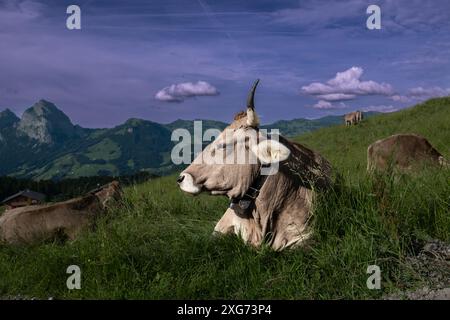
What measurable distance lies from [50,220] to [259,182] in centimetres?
534

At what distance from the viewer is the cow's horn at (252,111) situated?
607 centimetres

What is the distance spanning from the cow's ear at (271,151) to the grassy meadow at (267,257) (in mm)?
877

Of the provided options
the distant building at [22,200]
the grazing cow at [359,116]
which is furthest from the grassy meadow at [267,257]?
the grazing cow at [359,116]

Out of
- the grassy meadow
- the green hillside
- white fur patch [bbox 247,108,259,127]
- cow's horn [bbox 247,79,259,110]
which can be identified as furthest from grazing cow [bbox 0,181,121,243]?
the green hillside

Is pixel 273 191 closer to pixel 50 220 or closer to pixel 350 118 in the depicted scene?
pixel 50 220

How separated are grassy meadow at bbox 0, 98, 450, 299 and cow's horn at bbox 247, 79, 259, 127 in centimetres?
134

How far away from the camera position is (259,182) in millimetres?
6418

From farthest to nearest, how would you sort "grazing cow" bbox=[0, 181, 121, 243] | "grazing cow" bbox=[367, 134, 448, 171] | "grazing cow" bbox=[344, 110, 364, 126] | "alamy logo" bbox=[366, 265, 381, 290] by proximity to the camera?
"grazing cow" bbox=[344, 110, 364, 126], "grazing cow" bbox=[367, 134, 448, 171], "grazing cow" bbox=[0, 181, 121, 243], "alamy logo" bbox=[366, 265, 381, 290]

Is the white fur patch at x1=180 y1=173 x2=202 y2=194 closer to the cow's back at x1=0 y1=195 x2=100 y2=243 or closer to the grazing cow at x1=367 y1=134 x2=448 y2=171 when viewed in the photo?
the cow's back at x1=0 y1=195 x2=100 y2=243

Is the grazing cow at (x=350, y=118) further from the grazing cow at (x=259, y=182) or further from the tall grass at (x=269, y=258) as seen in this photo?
the grazing cow at (x=259, y=182)

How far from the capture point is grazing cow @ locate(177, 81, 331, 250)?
627cm

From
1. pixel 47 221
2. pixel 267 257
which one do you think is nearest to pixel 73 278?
pixel 267 257
